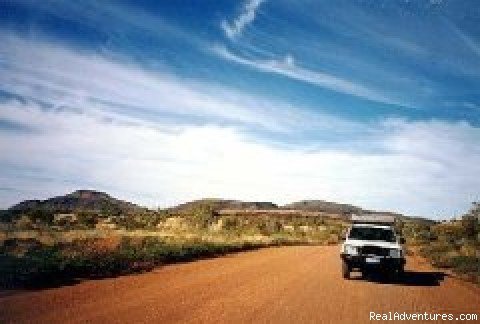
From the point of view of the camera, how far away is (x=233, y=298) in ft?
45.7

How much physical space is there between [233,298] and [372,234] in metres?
A: 8.61

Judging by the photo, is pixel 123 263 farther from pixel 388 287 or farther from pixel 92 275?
pixel 388 287

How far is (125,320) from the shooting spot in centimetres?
1052

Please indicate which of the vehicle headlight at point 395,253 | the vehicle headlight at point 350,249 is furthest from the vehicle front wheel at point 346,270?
the vehicle headlight at point 395,253

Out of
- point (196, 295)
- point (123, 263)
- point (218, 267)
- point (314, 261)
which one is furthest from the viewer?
point (314, 261)

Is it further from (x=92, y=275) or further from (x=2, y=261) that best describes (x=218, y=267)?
(x=2, y=261)

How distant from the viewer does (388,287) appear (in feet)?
58.9

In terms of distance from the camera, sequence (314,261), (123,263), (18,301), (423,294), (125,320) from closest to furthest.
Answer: (125,320) < (18,301) < (423,294) < (123,263) < (314,261)

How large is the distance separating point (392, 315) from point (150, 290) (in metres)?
5.98

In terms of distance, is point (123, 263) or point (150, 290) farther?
point (123, 263)

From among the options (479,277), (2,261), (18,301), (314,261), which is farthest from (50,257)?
(479,277)

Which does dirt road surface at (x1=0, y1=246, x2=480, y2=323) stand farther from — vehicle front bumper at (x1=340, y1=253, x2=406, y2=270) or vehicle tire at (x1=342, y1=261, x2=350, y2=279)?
vehicle front bumper at (x1=340, y1=253, x2=406, y2=270)

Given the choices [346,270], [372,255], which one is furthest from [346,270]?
[372,255]

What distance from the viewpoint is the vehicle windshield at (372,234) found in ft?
67.7
